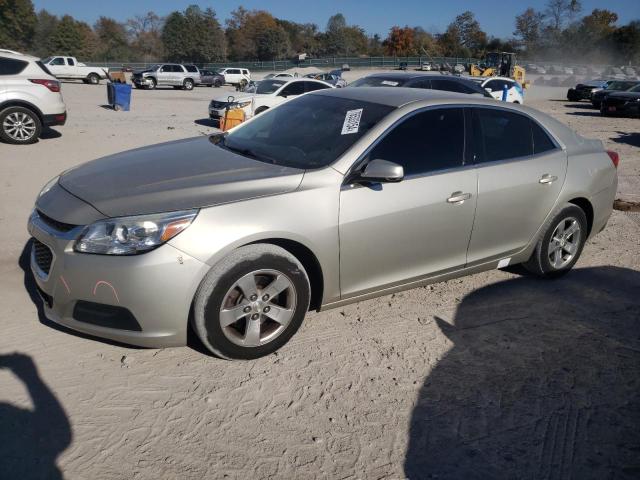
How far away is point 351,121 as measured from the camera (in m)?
3.85

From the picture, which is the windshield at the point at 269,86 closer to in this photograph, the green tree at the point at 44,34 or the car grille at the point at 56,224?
the car grille at the point at 56,224

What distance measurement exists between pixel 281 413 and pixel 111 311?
1.10 m

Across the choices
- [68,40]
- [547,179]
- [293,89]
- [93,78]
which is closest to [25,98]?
[293,89]

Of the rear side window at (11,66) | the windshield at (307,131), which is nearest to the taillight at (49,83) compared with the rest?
the rear side window at (11,66)

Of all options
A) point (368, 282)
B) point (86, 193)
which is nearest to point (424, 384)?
point (368, 282)

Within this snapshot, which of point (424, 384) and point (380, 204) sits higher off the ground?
point (380, 204)

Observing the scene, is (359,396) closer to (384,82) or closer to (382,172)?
(382,172)

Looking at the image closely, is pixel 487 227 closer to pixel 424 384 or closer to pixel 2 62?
pixel 424 384

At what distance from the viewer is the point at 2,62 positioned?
9969mm

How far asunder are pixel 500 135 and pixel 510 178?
377mm

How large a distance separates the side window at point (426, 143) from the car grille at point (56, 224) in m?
1.92

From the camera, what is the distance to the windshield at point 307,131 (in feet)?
12.0

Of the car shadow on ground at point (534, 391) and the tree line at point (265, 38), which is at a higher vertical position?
the tree line at point (265, 38)

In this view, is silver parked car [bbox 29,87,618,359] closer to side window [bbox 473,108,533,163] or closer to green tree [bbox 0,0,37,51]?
side window [bbox 473,108,533,163]
